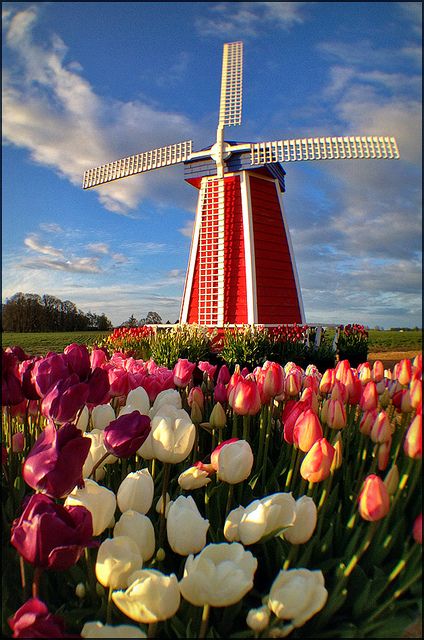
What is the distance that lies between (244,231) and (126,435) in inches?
494

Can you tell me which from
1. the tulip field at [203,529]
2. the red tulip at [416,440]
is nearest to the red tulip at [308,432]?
the tulip field at [203,529]

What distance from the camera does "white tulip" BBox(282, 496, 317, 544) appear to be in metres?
1.21

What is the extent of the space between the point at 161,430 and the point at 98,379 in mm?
252

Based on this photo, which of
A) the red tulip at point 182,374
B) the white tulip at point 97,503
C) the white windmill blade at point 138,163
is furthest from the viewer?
the white windmill blade at point 138,163

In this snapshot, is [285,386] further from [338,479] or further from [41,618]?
[41,618]

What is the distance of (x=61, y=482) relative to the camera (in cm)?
112

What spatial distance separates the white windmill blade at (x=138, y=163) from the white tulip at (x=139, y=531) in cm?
1458

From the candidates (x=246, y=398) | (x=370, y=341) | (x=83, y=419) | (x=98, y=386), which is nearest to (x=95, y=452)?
(x=98, y=386)

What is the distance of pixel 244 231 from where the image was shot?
44.4 feet

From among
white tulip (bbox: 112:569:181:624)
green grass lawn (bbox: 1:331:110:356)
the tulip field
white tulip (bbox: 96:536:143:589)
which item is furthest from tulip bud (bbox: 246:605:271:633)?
green grass lawn (bbox: 1:331:110:356)

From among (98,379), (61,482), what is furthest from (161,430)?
(61,482)

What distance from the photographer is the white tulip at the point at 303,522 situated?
1.21 metres

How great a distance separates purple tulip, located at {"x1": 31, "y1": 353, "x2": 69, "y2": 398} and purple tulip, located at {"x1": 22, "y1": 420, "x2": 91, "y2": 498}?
39 cm

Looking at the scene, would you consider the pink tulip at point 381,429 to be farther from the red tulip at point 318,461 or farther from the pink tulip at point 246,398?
the pink tulip at point 246,398
